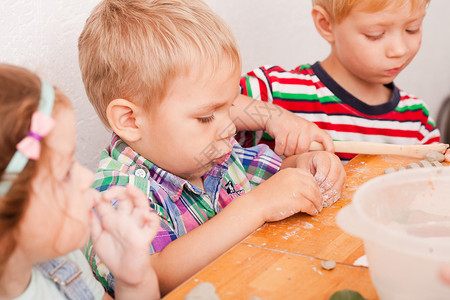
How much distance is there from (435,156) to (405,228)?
1.60 ft

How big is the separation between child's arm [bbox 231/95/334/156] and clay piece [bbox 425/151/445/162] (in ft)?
0.66

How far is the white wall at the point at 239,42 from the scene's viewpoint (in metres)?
0.99

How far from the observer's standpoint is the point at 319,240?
75 cm

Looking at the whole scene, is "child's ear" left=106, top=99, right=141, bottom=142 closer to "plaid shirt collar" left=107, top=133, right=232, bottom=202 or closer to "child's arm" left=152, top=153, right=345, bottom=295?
"plaid shirt collar" left=107, top=133, right=232, bottom=202

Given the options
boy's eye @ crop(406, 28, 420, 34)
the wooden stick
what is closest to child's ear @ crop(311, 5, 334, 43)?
boy's eye @ crop(406, 28, 420, 34)

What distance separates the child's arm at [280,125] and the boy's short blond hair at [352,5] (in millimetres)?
309

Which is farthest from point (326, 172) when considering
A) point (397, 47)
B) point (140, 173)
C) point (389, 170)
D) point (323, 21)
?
point (323, 21)

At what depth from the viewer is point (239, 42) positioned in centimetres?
158

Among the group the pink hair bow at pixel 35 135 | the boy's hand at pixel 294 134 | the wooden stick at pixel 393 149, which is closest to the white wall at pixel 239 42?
the pink hair bow at pixel 35 135

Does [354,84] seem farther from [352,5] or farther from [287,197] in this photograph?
[287,197]

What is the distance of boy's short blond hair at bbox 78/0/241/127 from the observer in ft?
2.83

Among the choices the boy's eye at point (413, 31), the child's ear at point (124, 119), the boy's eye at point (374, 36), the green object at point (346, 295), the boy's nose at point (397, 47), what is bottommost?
the green object at point (346, 295)

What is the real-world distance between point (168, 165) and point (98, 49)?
0.25 metres

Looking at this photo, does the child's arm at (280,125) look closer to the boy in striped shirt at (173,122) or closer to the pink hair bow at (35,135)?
the boy in striped shirt at (173,122)
